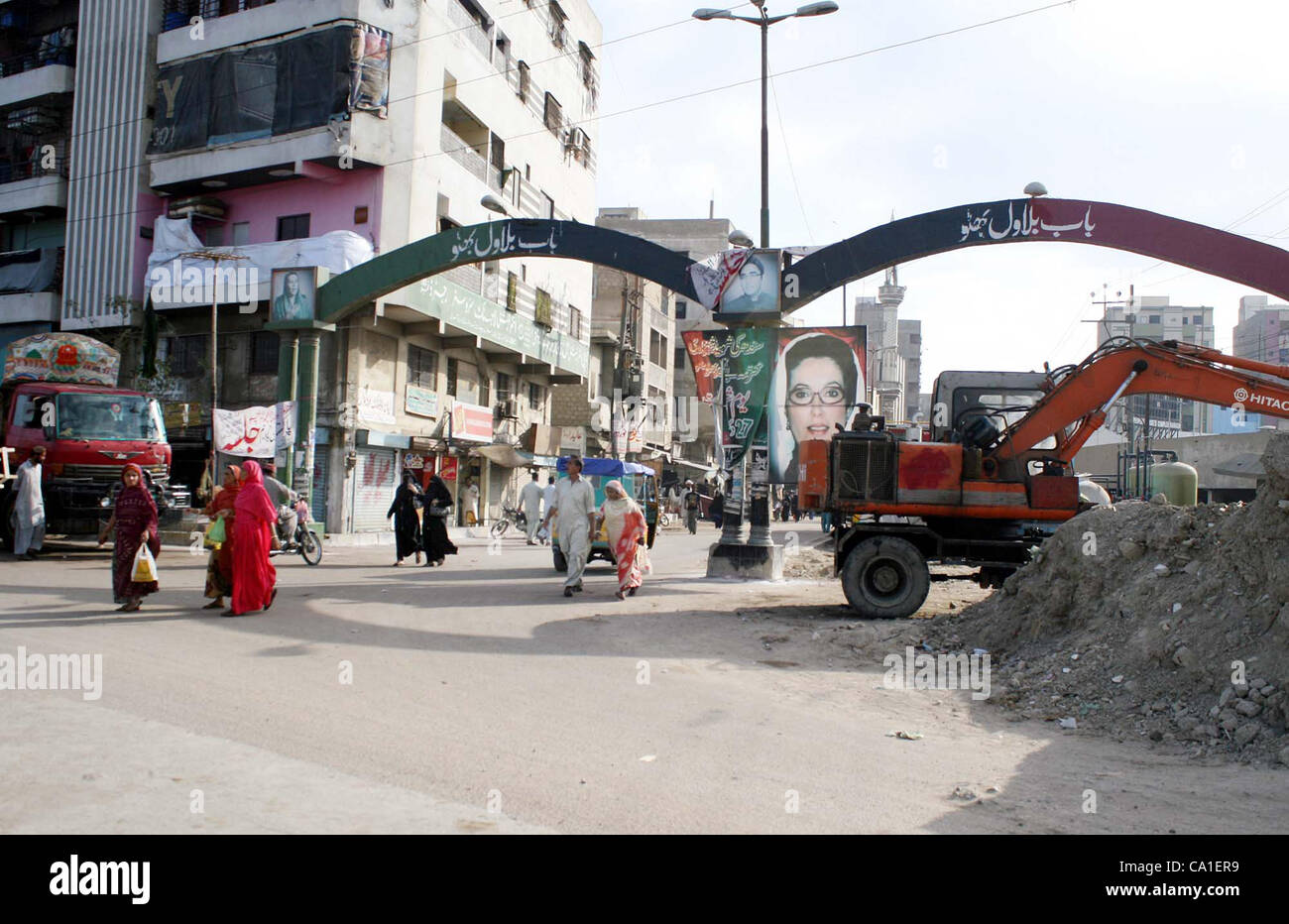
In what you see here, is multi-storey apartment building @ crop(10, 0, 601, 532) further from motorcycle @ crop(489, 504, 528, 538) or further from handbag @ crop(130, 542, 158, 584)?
handbag @ crop(130, 542, 158, 584)

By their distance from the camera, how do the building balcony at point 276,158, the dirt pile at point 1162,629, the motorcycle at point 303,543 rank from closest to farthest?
the dirt pile at point 1162,629
the motorcycle at point 303,543
the building balcony at point 276,158

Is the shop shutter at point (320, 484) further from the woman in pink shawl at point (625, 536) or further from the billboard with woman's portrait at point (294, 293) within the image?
the woman in pink shawl at point (625, 536)

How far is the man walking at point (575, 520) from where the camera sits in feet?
42.6

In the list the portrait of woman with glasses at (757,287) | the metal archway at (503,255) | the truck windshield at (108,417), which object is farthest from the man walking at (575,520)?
the truck windshield at (108,417)

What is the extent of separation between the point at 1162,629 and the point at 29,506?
16.4m

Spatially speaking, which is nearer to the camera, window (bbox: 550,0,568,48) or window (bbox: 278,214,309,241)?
window (bbox: 278,214,309,241)

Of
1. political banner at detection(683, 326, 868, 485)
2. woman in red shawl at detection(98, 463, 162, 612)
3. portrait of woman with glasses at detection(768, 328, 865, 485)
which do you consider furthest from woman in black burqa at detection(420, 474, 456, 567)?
woman in red shawl at detection(98, 463, 162, 612)

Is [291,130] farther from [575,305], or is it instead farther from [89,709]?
[89,709]

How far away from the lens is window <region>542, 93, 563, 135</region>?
119 ft

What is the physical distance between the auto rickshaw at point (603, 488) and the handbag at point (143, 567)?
230 inches

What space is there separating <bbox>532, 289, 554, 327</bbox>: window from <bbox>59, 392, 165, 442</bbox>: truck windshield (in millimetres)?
17082

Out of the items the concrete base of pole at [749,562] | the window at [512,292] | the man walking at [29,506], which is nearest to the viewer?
the man walking at [29,506]

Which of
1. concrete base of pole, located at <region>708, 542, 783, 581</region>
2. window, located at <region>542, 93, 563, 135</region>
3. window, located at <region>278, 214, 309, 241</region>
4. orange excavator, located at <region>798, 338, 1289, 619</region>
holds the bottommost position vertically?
concrete base of pole, located at <region>708, 542, 783, 581</region>

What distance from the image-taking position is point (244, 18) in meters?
26.6
